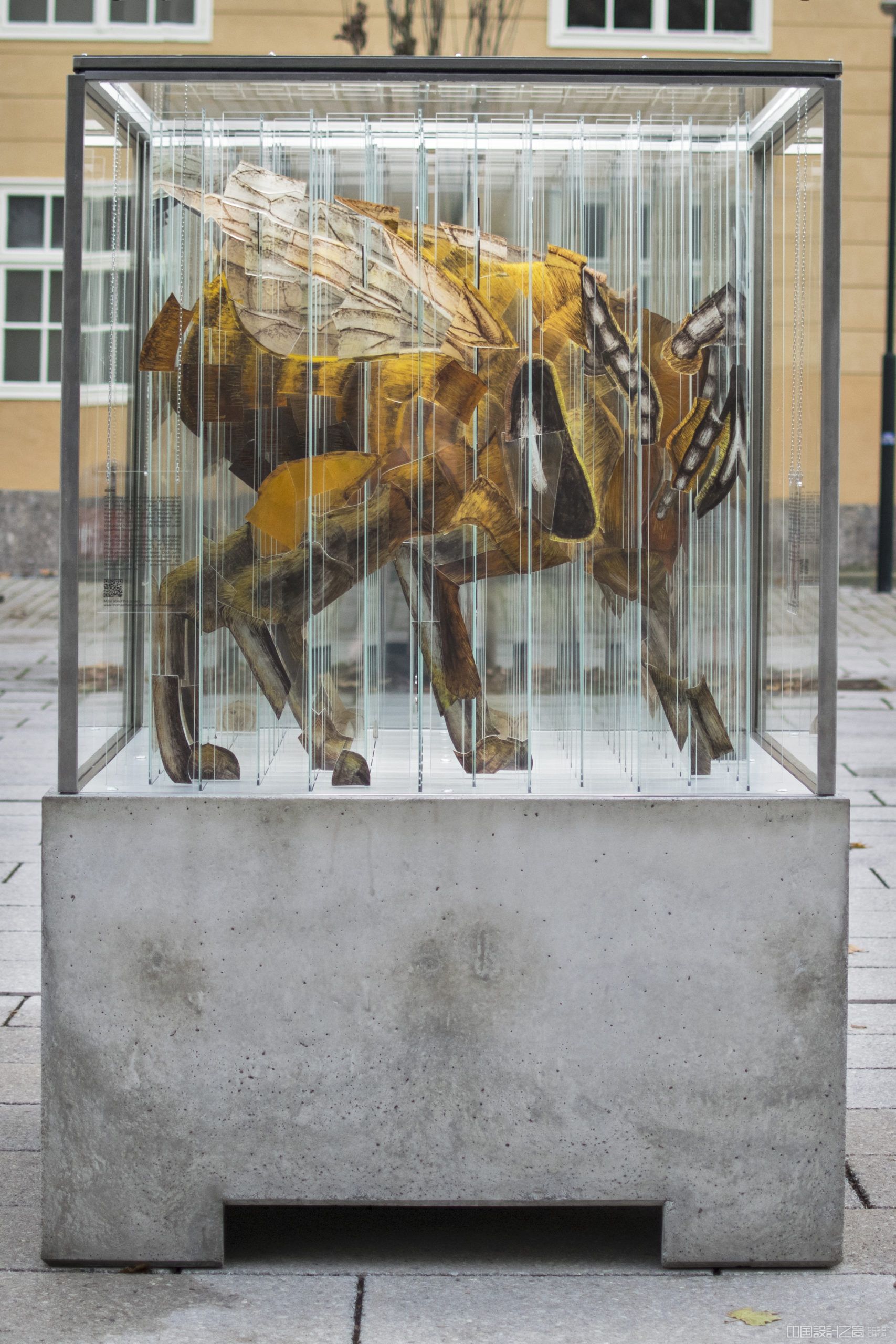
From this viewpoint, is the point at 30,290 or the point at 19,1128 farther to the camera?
the point at 30,290

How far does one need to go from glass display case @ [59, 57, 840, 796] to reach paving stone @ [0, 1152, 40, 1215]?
32.1 inches

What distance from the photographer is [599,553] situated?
2.95 m

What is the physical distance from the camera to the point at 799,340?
299cm

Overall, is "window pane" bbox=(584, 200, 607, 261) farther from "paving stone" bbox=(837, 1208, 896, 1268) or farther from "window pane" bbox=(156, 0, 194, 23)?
"window pane" bbox=(156, 0, 194, 23)

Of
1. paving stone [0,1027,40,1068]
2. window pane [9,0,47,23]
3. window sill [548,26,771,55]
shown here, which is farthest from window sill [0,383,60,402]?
paving stone [0,1027,40,1068]

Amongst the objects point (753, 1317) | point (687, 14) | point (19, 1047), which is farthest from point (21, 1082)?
point (687, 14)

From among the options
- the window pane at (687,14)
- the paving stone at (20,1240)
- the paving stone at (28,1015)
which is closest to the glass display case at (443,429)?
the paving stone at (20,1240)

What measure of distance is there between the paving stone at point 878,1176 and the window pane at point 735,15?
14.2 metres

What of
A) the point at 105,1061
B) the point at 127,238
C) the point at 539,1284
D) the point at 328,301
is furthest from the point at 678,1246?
the point at 127,238

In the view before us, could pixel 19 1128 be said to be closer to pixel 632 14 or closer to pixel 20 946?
pixel 20 946

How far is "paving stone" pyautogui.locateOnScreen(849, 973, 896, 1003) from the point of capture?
173 inches

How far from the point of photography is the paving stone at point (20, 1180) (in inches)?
123

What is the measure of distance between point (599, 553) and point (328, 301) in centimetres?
63

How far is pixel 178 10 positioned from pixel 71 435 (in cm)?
1367
